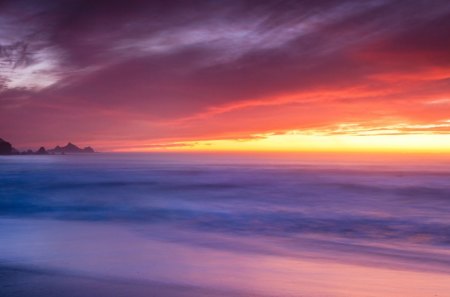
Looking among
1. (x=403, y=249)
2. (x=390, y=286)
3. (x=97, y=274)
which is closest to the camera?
(x=390, y=286)

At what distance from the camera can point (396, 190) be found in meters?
22.9

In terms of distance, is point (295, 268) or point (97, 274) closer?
point (97, 274)

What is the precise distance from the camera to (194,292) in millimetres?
4934

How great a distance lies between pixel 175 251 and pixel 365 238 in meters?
5.04

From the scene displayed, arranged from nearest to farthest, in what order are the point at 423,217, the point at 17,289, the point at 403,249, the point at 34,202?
the point at 17,289 < the point at 403,249 < the point at 423,217 < the point at 34,202

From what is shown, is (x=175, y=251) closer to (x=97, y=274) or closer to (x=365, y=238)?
(x=97, y=274)

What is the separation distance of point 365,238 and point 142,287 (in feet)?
21.9

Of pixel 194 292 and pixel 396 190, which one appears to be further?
pixel 396 190

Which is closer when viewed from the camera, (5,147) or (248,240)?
(248,240)

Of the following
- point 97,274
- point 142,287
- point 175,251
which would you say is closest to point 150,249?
point 175,251

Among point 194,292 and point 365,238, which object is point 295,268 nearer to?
point 194,292

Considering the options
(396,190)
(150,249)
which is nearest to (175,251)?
(150,249)

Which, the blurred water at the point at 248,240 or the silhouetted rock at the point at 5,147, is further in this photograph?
the silhouetted rock at the point at 5,147

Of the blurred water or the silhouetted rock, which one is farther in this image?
the silhouetted rock
